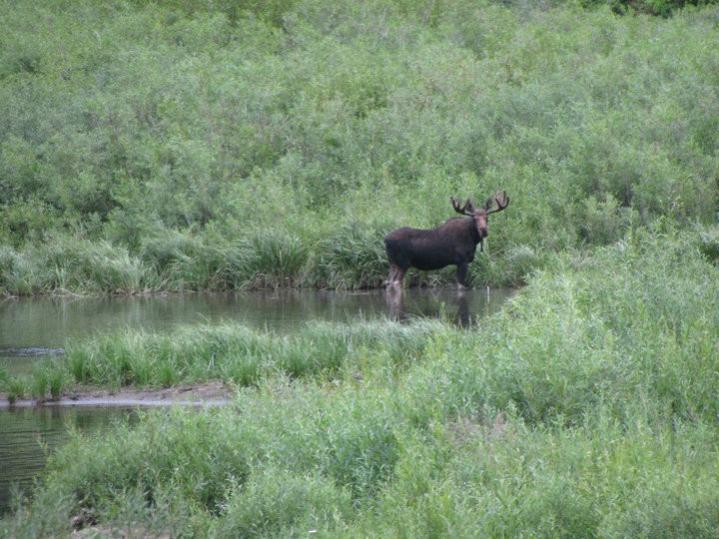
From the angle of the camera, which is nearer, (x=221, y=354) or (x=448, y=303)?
(x=221, y=354)

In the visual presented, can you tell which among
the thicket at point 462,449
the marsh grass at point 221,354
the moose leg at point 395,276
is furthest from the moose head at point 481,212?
the thicket at point 462,449

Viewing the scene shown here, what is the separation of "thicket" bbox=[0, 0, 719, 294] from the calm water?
48.8 inches

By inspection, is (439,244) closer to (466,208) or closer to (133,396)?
(466,208)

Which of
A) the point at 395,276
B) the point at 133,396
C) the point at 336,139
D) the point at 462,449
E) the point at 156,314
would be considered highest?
the point at 462,449

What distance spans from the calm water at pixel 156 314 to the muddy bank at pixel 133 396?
0.30 metres

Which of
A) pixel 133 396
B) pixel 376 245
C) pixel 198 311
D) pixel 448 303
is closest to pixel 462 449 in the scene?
pixel 133 396

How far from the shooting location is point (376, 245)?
24359 mm

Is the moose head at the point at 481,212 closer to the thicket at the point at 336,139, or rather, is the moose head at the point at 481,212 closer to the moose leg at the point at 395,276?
the thicket at the point at 336,139

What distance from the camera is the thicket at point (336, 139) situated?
2512 centimetres

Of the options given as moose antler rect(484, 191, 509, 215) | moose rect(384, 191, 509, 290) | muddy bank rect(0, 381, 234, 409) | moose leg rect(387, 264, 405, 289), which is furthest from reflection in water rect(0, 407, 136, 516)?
moose antler rect(484, 191, 509, 215)

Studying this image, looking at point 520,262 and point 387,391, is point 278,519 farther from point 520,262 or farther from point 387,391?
point 520,262

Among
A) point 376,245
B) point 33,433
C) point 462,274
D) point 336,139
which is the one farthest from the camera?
point 336,139

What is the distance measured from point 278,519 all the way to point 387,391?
249 cm

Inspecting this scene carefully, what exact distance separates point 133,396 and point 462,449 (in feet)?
20.1
